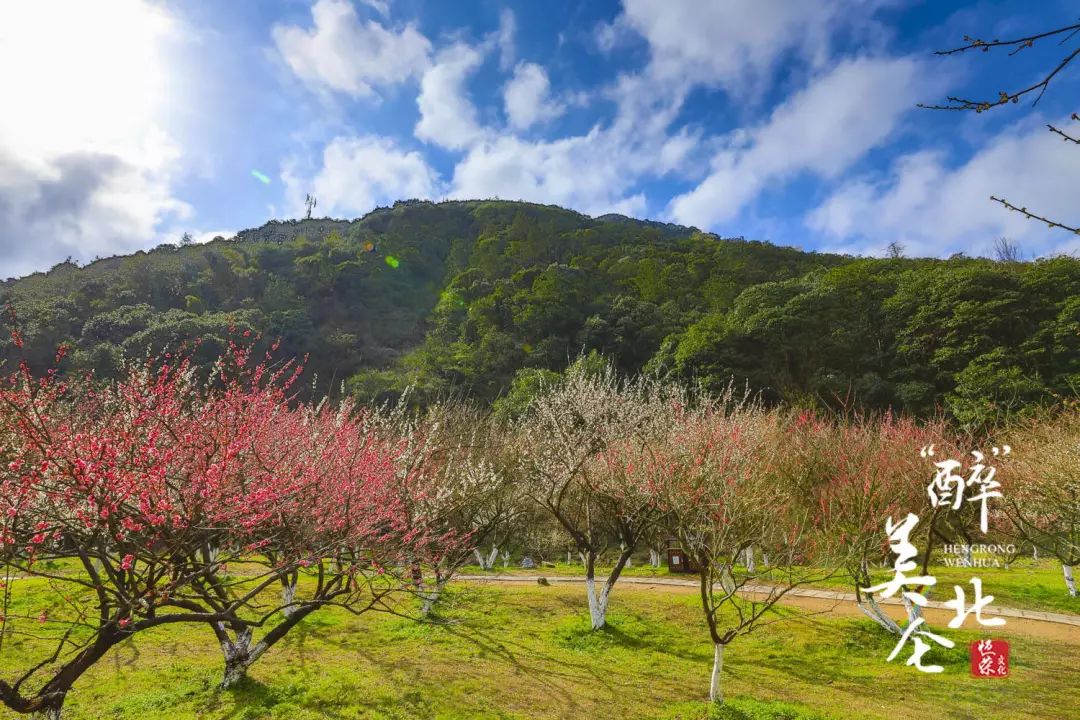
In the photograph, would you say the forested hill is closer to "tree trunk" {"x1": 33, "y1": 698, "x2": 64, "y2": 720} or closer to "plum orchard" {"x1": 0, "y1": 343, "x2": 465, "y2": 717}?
"plum orchard" {"x1": 0, "y1": 343, "x2": 465, "y2": 717}

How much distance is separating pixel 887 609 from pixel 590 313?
124ft

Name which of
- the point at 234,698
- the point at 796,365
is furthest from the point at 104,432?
the point at 796,365

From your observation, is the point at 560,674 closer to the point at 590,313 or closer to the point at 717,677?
the point at 717,677

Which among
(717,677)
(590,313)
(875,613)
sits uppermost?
(590,313)

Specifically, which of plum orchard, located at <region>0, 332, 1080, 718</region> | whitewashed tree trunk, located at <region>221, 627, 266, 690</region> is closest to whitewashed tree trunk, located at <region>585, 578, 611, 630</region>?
plum orchard, located at <region>0, 332, 1080, 718</region>

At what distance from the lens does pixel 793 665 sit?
12.4m

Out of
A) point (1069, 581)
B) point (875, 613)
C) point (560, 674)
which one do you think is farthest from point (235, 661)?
point (1069, 581)

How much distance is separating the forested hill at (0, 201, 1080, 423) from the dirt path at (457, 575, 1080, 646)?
11.7 m

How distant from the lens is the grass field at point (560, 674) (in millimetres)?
9211

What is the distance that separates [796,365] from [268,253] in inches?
2786

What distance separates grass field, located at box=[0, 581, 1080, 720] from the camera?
30.2 feet

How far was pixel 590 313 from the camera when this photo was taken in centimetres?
5162

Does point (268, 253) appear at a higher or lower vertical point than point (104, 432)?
higher

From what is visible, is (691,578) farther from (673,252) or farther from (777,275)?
(673,252)
